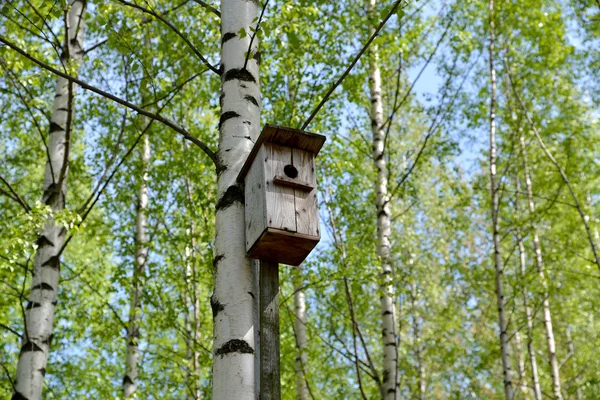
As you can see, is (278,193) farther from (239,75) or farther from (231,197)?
(239,75)

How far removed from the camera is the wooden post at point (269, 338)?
8.50ft

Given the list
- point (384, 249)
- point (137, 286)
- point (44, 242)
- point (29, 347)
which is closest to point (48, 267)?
point (44, 242)

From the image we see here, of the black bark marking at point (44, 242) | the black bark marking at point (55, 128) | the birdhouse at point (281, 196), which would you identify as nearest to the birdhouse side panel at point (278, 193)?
the birdhouse at point (281, 196)

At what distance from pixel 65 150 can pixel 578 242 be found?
9359 millimetres

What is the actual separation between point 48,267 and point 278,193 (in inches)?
117

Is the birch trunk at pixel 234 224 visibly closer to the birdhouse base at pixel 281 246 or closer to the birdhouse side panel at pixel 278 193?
the birdhouse base at pixel 281 246

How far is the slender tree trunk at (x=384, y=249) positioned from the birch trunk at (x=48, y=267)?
272cm

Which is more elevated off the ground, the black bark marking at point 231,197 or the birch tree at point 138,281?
the birch tree at point 138,281

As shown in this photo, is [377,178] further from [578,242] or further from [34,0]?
A: [578,242]

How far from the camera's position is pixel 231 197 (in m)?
3.04

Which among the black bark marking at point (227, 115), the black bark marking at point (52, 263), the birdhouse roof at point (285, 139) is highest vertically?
the black bark marking at point (52, 263)

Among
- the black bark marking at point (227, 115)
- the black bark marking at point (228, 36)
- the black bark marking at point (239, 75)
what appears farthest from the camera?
the black bark marking at point (228, 36)

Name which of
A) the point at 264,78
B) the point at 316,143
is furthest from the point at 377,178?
the point at 316,143

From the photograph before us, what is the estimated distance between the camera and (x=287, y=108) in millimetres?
8336
